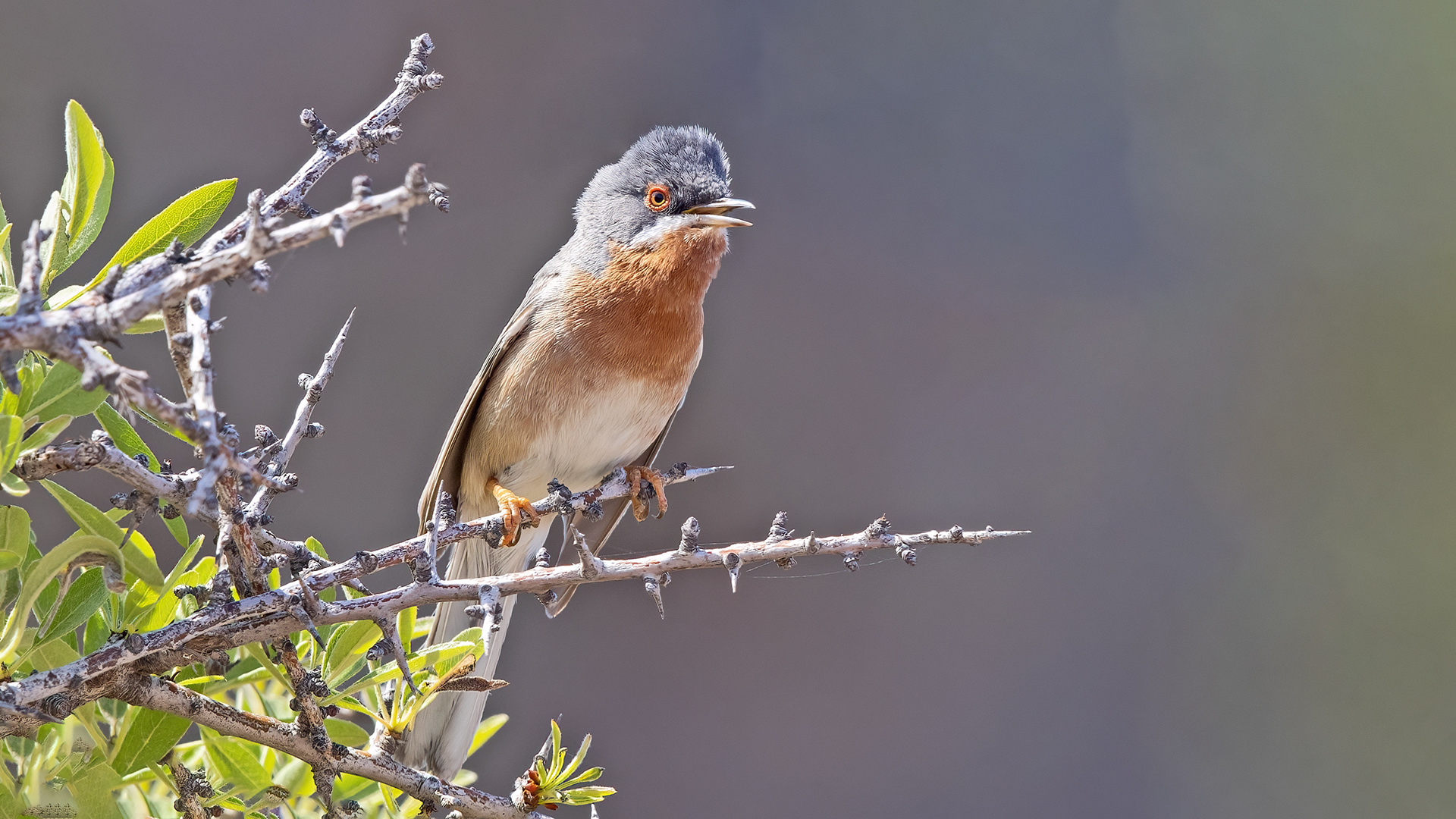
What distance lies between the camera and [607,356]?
1.91 m

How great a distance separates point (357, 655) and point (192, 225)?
47 cm

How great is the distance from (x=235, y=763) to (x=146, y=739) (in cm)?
9

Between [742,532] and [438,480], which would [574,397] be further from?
[742,532]

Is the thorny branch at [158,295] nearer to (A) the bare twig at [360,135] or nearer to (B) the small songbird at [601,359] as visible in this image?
(A) the bare twig at [360,135]

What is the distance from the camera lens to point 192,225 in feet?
3.20

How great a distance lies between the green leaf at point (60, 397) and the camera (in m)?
0.84

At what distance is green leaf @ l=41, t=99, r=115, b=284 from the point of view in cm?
93

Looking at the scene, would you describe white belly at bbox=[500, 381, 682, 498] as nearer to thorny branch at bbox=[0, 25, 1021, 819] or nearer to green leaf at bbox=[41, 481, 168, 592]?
thorny branch at bbox=[0, 25, 1021, 819]

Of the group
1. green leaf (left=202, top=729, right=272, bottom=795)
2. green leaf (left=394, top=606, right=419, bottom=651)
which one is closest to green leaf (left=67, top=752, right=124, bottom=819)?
green leaf (left=202, top=729, right=272, bottom=795)

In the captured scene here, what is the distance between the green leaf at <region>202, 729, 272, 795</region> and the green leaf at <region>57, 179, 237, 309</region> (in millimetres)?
457

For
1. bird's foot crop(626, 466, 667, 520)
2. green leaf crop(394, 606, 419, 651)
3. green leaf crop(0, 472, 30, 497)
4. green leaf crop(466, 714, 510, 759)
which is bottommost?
green leaf crop(466, 714, 510, 759)

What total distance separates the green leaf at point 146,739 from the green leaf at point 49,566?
152mm

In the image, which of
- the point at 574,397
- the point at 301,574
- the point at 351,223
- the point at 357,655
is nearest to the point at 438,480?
the point at 574,397

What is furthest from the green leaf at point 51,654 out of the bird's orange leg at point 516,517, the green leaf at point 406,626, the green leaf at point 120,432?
the bird's orange leg at point 516,517
